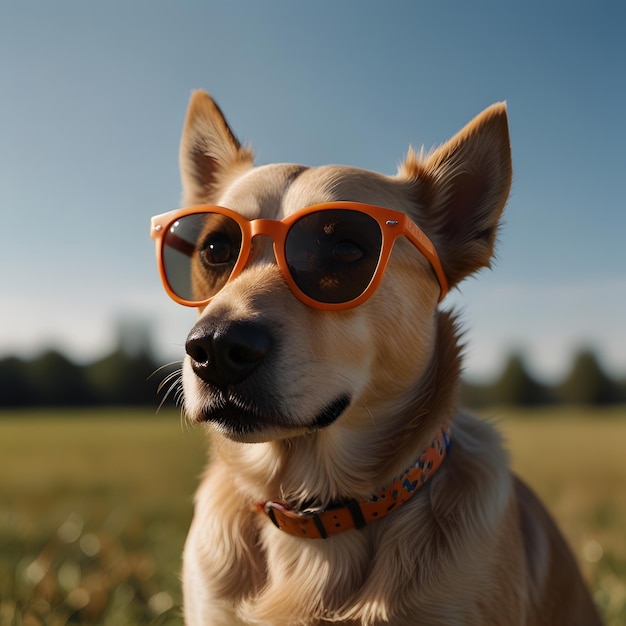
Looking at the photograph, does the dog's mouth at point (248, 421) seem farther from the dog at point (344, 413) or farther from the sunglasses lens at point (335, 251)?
the sunglasses lens at point (335, 251)

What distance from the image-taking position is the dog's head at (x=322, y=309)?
2398mm

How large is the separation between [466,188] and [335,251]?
988 millimetres

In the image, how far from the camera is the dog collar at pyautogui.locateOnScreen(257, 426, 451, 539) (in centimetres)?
271

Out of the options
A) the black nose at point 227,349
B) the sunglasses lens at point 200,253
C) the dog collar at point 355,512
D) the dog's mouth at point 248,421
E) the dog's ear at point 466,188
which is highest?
the dog's ear at point 466,188

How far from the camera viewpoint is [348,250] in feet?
8.91

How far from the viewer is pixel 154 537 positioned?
6.18 meters

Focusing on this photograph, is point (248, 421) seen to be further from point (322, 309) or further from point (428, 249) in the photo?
point (428, 249)

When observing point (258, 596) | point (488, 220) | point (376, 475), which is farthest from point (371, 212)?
point (258, 596)

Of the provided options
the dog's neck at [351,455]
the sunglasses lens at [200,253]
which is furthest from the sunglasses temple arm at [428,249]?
the sunglasses lens at [200,253]

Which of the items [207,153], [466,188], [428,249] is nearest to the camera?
[428,249]

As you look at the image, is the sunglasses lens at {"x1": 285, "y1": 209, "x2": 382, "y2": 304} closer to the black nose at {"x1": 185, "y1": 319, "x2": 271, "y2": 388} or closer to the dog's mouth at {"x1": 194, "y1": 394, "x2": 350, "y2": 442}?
the black nose at {"x1": 185, "y1": 319, "x2": 271, "y2": 388}

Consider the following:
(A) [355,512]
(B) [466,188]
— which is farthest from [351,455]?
(B) [466,188]

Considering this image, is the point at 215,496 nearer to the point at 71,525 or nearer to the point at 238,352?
the point at 238,352

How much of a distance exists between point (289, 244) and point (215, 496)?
1.35 metres
